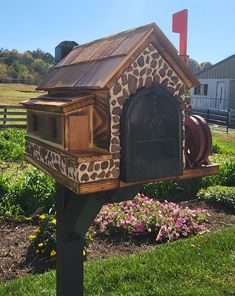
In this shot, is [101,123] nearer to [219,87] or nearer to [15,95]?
[219,87]

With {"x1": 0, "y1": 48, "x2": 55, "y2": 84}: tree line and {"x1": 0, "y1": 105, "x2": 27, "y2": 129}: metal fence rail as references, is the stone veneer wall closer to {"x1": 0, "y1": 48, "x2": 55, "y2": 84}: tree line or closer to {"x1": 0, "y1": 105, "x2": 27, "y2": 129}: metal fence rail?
{"x1": 0, "y1": 105, "x2": 27, "y2": 129}: metal fence rail

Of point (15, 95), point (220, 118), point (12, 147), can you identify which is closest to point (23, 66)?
point (15, 95)

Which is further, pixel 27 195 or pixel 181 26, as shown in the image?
pixel 27 195

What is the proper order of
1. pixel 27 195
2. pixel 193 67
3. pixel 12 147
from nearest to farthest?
pixel 27 195 < pixel 12 147 < pixel 193 67

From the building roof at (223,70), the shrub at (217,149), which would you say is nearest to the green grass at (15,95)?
the building roof at (223,70)

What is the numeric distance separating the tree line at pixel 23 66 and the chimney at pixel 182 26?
59984 mm

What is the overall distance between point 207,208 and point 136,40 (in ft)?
17.5

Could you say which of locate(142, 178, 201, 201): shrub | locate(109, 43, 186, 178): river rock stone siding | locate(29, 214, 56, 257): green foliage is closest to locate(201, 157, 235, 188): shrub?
locate(142, 178, 201, 201): shrub

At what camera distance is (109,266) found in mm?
4328

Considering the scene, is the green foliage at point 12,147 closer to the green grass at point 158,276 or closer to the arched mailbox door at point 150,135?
the green grass at point 158,276

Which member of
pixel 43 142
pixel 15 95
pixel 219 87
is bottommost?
pixel 15 95

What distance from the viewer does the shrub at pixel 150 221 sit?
546 centimetres

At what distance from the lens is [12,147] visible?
10516 mm

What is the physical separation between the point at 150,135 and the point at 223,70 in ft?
86.8
